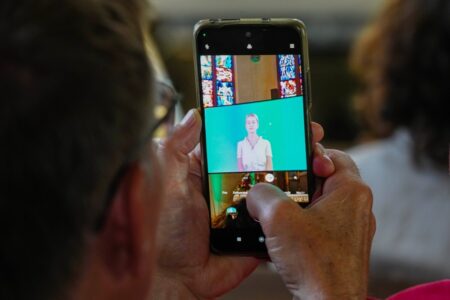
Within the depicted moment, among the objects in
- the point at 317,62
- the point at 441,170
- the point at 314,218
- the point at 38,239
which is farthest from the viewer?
the point at 317,62

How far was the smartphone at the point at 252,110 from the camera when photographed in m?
0.97

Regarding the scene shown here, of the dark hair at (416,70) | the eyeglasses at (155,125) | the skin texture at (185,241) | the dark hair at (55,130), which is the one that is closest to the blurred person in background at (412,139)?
the dark hair at (416,70)

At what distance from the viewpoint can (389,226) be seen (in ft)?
6.40

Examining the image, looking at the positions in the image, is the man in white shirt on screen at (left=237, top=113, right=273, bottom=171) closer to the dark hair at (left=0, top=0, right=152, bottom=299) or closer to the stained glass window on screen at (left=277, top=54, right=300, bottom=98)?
the stained glass window on screen at (left=277, top=54, right=300, bottom=98)

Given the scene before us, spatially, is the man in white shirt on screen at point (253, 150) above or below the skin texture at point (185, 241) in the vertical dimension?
above

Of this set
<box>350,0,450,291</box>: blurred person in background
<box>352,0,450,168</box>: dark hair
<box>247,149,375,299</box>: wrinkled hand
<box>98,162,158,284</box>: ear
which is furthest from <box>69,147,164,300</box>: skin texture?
<box>352,0,450,168</box>: dark hair

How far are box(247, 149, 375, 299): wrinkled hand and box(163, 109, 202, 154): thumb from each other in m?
0.10

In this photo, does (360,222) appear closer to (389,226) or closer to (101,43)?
(101,43)

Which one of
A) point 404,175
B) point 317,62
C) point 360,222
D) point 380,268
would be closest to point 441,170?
point 404,175

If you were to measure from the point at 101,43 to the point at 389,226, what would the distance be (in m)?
1.43

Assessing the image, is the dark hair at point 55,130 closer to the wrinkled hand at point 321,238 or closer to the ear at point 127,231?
the ear at point 127,231

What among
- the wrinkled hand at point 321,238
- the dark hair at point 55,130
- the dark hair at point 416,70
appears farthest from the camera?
the dark hair at point 416,70

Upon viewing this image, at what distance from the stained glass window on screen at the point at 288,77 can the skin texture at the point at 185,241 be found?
0.18ft

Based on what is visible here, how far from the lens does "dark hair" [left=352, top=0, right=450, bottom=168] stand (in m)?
1.82
